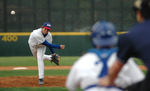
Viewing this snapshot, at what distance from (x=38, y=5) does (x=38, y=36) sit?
13713 millimetres

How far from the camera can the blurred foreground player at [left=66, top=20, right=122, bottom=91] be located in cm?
268

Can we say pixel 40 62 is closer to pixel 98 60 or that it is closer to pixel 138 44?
pixel 98 60

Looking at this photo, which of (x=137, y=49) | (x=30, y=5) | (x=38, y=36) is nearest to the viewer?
(x=137, y=49)

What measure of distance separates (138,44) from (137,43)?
1 centimetres

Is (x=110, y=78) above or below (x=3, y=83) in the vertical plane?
above

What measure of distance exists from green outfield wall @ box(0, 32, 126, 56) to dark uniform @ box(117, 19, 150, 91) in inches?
744

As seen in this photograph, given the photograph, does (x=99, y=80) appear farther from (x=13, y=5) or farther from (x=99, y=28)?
(x=13, y=5)

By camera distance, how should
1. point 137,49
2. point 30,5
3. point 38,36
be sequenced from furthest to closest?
1. point 30,5
2. point 38,36
3. point 137,49

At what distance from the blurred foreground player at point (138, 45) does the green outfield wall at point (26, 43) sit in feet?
61.9

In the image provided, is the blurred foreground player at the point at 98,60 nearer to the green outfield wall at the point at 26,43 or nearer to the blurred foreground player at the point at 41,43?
the blurred foreground player at the point at 41,43

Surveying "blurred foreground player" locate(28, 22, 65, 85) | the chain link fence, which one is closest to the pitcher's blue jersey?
"blurred foreground player" locate(28, 22, 65, 85)

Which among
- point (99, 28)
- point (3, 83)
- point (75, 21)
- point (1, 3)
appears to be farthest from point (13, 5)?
point (99, 28)

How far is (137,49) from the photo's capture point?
8.48ft

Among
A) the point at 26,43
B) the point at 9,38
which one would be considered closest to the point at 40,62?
the point at 26,43
